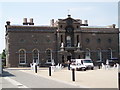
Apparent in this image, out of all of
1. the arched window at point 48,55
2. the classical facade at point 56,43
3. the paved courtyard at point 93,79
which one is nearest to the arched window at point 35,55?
the classical facade at point 56,43

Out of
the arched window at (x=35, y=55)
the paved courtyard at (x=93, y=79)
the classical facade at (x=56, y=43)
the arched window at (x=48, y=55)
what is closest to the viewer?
the paved courtyard at (x=93, y=79)

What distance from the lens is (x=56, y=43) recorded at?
6378 centimetres

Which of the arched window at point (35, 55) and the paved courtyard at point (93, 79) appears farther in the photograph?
the arched window at point (35, 55)

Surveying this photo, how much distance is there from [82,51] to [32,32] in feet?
35.7

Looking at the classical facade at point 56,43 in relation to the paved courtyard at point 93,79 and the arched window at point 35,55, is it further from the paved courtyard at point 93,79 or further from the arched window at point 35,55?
the paved courtyard at point 93,79

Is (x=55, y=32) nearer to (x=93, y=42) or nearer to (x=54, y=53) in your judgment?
(x=54, y=53)

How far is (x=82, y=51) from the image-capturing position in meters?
63.8

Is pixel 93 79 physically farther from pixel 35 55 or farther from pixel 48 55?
pixel 48 55

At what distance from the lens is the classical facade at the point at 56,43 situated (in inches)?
2429

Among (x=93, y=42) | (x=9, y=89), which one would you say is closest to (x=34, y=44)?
(x=93, y=42)

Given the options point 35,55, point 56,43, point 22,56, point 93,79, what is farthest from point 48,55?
point 93,79

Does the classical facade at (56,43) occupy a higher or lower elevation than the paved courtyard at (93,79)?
higher

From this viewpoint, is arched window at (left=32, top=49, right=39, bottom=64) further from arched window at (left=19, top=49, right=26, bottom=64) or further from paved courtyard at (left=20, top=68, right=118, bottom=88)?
paved courtyard at (left=20, top=68, right=118, bottom=88)

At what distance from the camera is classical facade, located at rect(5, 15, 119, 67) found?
202 ft
